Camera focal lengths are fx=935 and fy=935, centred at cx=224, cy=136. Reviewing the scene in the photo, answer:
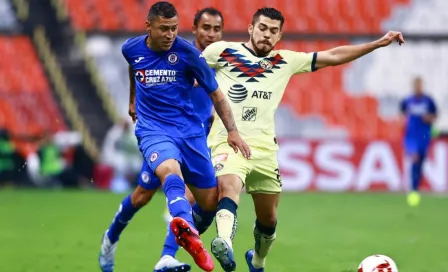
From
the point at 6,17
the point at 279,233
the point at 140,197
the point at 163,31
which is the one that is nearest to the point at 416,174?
the point at 279,233

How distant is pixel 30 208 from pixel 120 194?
3.94m

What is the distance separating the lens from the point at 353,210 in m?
16.2

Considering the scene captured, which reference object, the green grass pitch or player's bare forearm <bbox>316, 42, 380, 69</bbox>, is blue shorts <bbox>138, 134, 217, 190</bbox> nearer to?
player's bare forearm <bbox>316, 42, 380, 69</bbox>

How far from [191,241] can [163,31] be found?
176cm

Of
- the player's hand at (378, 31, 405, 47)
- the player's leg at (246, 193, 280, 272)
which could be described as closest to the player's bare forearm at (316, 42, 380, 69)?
the player's hand at (378, 31, 405, 47)

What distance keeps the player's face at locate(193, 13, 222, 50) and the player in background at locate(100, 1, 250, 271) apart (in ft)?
5.42

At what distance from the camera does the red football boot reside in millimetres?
6527

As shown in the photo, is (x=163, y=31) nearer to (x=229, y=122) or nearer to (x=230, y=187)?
(x=229, y=122)

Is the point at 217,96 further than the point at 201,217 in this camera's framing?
No

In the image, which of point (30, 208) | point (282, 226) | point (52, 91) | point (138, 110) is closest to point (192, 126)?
point (138, 110)

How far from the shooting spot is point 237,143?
737 cm

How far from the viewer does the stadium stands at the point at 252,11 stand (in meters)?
23.4

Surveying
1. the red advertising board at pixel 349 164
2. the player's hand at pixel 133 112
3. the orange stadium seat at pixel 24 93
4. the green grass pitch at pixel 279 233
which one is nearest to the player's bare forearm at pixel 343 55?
the player's hand at pixel 133 112

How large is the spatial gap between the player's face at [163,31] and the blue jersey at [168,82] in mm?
108
